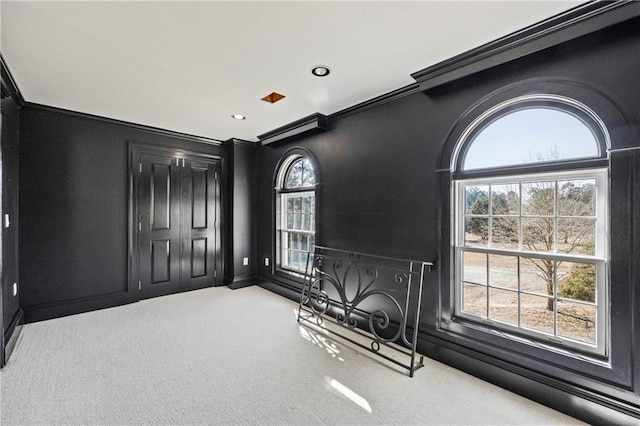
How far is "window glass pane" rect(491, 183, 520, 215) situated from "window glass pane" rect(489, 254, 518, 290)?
1.18 ft

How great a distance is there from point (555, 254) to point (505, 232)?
1.10 feet

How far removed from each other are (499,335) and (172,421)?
2.31 metres

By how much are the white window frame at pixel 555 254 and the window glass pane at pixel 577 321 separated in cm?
3

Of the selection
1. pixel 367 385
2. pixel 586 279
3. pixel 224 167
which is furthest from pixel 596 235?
pixel 224 167

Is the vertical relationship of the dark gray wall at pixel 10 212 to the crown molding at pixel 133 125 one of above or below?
below

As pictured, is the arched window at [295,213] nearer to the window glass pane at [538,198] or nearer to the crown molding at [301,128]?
the crown molding at [301,128]

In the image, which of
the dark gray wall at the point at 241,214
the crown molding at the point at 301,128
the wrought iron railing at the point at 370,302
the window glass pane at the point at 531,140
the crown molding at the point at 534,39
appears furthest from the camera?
the dark gray wall at the point at 241,214

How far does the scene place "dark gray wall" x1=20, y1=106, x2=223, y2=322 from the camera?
3.07m

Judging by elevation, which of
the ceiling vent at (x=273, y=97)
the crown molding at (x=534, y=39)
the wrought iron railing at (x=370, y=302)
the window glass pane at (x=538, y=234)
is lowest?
the wrought iron railing at (x=370, y=302)

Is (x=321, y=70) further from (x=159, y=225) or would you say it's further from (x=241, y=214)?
(x=159, y=225)

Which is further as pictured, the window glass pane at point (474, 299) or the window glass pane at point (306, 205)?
the window glass pane at point (306, 205)

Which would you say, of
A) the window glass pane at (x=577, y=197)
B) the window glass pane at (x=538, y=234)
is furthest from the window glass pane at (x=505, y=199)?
the window glass pane at (x=577, y=197)

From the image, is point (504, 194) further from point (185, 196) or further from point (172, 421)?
point (185, 196)

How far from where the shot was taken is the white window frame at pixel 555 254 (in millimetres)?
1734
